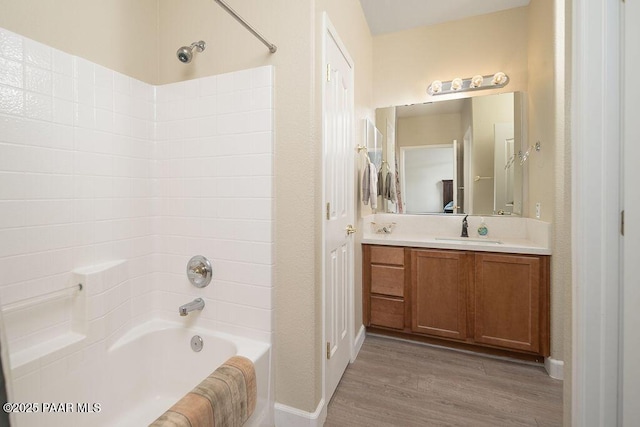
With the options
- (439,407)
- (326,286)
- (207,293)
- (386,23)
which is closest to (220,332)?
(207,293)

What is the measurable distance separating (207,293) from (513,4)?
11.0 feet

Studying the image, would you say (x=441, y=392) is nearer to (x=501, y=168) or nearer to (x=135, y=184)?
(x=501, y=168)

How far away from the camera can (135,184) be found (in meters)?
1.53

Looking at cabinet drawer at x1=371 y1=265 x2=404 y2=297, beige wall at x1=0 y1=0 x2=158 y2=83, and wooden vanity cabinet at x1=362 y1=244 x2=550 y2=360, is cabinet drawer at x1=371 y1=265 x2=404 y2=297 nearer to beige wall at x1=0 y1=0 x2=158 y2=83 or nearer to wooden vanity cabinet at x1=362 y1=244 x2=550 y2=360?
wooden vanity cabinet at x1=362 y1=244 x2=550 y2=360

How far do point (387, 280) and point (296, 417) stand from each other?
1.26 meters

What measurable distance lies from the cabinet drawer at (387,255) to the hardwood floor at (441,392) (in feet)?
2.39

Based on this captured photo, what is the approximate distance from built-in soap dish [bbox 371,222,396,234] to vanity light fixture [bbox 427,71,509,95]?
53.6 inches

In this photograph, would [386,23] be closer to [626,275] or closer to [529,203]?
[529,203]

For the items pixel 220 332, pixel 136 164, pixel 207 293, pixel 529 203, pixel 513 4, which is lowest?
pixel 220 332

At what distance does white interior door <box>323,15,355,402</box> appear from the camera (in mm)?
1525

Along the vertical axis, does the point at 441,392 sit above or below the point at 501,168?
below

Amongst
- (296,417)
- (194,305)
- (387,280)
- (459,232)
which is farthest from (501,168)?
(194,305)

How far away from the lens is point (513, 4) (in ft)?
7.64

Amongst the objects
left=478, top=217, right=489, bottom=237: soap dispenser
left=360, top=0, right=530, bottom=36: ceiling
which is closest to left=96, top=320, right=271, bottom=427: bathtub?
left=478, top=217, right=489, bottom=237: soap dispenser
